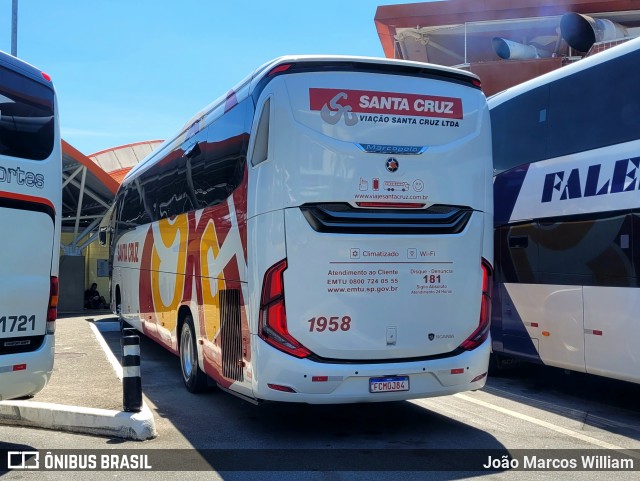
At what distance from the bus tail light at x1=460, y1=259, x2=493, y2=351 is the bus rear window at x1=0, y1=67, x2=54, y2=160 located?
14.4ft

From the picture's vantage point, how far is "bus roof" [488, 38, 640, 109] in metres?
7.61

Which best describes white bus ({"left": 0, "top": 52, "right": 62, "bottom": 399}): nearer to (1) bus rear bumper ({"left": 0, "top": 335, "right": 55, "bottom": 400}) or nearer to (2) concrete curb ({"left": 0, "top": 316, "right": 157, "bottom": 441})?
(1) bus rear bumper ({"left": 0, "top": 335, "right": 55, "bottom": 400})

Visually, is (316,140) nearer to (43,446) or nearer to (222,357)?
(222,357)

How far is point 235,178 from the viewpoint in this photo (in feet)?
23.0

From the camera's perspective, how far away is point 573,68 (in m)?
8.48

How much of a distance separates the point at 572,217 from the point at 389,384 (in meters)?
3.40

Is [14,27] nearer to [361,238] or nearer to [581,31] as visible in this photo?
[361,238]

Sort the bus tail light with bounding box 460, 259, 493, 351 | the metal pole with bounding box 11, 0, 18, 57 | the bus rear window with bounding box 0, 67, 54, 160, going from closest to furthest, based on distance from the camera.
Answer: the bus rear window with bounding box 0, 67, 54, 160, the bus tail light with bounding box 460, 259, 493, 351, the metal pole with bounding box 11, 0, 18, 57

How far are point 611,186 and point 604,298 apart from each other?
50.1 inches

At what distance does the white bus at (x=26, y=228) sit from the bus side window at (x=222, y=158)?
1.73 meters

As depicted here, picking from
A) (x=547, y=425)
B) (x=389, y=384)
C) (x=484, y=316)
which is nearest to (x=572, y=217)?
(x=484, y=316)

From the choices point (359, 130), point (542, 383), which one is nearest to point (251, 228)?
point (359, 130)

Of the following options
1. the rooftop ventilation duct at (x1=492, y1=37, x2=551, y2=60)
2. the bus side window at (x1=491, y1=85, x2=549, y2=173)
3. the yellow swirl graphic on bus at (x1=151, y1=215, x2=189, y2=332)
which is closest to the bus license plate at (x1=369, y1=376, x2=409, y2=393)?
the yellow swirl graphic on bus at (x1=151, y1=215, x2=189, y2=332)

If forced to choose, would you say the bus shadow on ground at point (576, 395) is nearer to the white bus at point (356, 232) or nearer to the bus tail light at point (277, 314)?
the white bus at point (356, 232)
